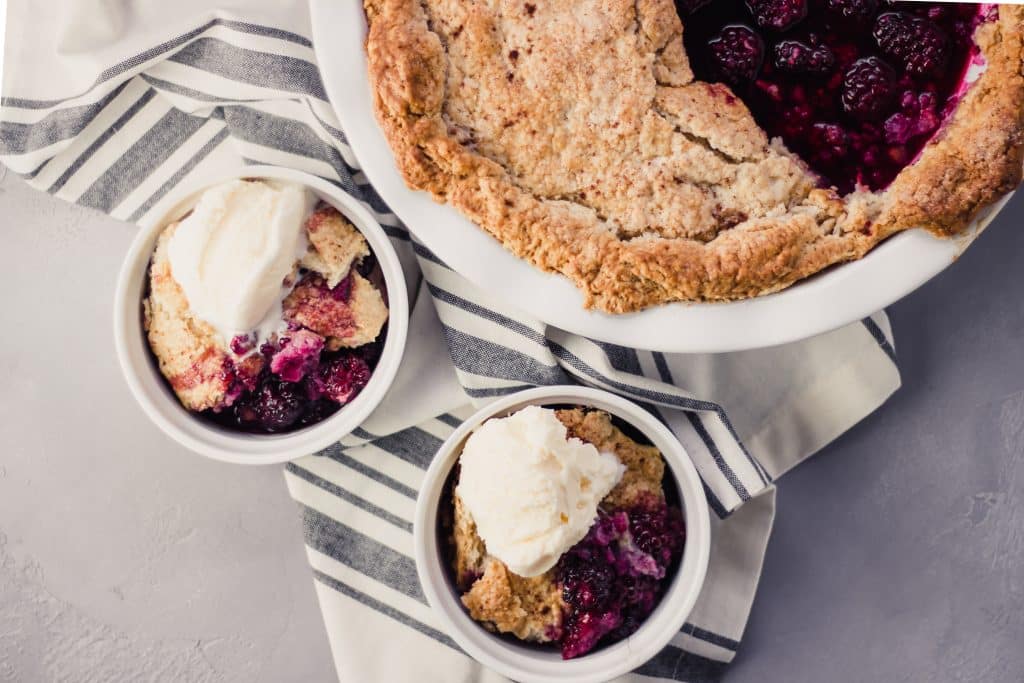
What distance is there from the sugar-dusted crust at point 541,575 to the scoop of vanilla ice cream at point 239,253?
0.57m

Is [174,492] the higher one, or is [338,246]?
[338,246]

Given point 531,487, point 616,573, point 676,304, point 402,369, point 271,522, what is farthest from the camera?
point 271,522

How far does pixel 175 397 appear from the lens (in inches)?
74.3

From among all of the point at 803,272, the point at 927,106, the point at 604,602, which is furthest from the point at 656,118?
the point at 604,602

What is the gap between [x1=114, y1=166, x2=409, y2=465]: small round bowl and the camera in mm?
1814

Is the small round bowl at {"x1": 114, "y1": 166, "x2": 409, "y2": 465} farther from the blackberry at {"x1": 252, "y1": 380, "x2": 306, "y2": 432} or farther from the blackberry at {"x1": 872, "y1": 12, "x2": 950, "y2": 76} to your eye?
the blackberry at {"x1": 872, "y1": 12, "x2": 950, "y2": 76}

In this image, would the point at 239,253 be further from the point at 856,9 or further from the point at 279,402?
the point at 856,9

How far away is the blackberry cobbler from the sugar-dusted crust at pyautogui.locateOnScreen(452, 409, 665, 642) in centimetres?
39

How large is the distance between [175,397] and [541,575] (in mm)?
837

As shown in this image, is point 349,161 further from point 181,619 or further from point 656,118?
point 181,619

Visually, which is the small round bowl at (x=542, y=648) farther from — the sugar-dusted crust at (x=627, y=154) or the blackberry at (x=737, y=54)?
the blackberry at (x=737, y=54)

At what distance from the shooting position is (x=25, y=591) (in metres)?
2.13

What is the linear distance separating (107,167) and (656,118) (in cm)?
122

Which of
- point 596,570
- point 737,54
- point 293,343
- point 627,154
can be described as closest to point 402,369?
point 293,343
